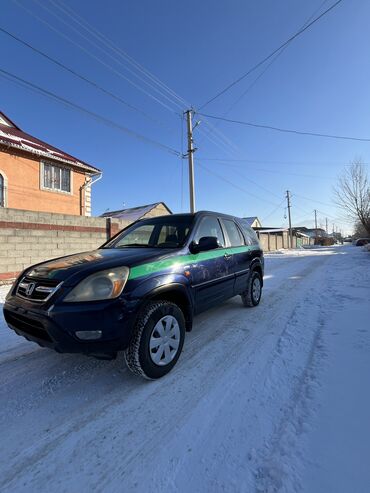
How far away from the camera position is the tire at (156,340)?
2584 mm

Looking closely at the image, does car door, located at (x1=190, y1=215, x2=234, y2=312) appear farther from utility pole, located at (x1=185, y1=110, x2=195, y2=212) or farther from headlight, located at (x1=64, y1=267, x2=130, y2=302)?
utility pole, located at (x1=185, y1=110, x2=195, y2=212)

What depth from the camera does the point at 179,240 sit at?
3604mm

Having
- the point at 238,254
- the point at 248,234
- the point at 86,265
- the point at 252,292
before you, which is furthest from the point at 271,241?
the point at 86,265

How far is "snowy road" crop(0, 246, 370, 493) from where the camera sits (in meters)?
1.68

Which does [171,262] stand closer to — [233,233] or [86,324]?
[86,324]

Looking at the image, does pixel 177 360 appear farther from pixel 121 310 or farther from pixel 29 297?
pixel 29 297

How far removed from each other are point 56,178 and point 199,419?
1530cm

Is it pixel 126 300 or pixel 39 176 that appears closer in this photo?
pixel 126 300

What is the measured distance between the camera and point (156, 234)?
13.6 feet

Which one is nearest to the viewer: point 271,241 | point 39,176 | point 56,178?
point 39,176

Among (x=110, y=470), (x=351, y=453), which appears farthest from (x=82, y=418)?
(x=351, y=453)

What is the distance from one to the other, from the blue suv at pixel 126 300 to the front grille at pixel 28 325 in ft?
0.04

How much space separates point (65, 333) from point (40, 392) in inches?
31.4

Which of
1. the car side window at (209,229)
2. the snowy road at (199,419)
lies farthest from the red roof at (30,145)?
the car side window at (209,229)
